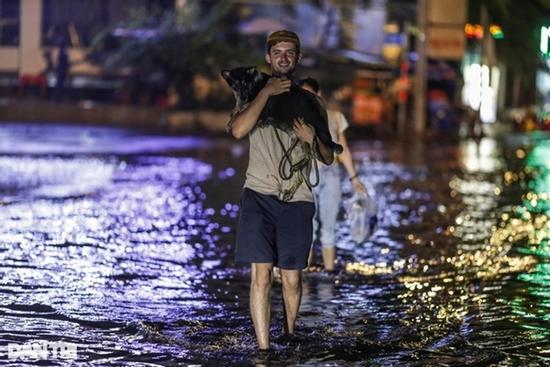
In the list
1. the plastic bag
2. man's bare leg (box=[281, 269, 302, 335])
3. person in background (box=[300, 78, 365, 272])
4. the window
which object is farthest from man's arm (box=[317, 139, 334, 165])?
the window

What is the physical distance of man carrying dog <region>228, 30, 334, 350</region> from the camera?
24.5 feet

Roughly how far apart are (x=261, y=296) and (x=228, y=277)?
3463mm

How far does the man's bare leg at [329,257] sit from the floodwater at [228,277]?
0.65 feet

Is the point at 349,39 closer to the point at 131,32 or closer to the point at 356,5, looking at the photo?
the point at 356,5

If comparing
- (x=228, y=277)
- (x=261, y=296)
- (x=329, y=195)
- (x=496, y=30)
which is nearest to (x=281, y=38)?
(x=261, y=296)

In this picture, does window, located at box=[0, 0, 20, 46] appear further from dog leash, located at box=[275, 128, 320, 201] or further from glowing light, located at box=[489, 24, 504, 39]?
dog leash, located at box=[275, 128, 320, 201]

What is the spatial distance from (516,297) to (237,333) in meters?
2.74

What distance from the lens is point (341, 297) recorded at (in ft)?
32.8

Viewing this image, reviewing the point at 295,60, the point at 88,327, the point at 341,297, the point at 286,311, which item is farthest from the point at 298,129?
the point at 341,297

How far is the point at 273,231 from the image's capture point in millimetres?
7605

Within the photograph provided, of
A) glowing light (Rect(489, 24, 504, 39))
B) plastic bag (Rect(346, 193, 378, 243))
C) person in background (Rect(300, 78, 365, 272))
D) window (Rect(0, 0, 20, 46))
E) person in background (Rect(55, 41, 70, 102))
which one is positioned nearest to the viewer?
person in background (Rect(300, 78, 365, 272))

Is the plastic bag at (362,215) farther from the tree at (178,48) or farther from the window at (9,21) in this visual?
the window at (9,21)

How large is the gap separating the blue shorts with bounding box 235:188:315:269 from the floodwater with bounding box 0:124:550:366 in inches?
23.1

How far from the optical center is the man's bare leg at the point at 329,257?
1124 cm
